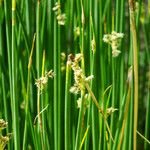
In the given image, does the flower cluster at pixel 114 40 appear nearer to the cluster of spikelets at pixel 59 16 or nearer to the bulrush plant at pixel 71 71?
the bulrush plant at pixel 71 71

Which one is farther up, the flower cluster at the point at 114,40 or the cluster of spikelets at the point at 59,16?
the cluster of spikelets at the point at 59,16

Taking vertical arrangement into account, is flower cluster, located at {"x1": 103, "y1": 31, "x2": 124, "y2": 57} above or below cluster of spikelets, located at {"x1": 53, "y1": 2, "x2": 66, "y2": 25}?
below

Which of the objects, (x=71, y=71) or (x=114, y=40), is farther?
(x=71, y=71)

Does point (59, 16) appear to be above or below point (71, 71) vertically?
above

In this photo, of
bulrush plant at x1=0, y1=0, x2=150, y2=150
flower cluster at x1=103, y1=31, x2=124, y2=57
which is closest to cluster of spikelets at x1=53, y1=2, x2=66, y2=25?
bulrush plant at x1=0, y1=0, x2=150, y2=150

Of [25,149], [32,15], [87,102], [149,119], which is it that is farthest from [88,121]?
[32,15]

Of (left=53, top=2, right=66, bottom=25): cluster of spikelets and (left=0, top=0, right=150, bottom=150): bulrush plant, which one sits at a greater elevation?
(left=53, top=2, right=66, bottom=25): cluster of spikelets

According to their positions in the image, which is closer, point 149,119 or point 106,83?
point 106,83

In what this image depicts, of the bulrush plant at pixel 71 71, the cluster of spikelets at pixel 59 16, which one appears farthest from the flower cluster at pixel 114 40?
the cluster of spikelets at pixel 59 16

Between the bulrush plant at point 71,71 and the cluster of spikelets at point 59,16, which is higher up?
the cluster of spikelets at point 59,16

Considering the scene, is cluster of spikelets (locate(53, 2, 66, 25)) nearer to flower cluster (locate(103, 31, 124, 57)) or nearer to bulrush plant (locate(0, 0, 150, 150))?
bulrush plant (locate(0, 0, 150, 150))

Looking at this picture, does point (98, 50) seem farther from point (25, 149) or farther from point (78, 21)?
point (25, 149)
